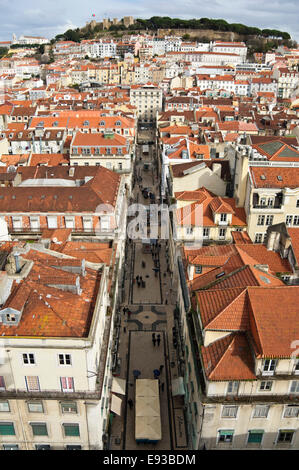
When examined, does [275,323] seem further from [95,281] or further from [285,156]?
[285,156]

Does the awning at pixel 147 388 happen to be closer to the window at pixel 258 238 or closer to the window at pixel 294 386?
the window at pixel 294 386

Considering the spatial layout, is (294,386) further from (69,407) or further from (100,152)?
(100,152)

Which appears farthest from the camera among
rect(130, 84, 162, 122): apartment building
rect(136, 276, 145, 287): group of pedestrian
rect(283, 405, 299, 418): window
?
rect(130, 84, 162, 122): apartment building

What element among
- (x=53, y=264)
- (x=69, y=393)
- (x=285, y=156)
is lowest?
(x=69, y=393)

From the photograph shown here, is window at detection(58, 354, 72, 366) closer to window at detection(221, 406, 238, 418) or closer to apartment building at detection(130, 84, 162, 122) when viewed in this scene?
window at detection(221, 406, 238, 418)

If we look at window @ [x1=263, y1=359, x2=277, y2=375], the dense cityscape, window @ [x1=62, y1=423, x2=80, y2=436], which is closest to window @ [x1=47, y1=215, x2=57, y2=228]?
the dense cityscape
